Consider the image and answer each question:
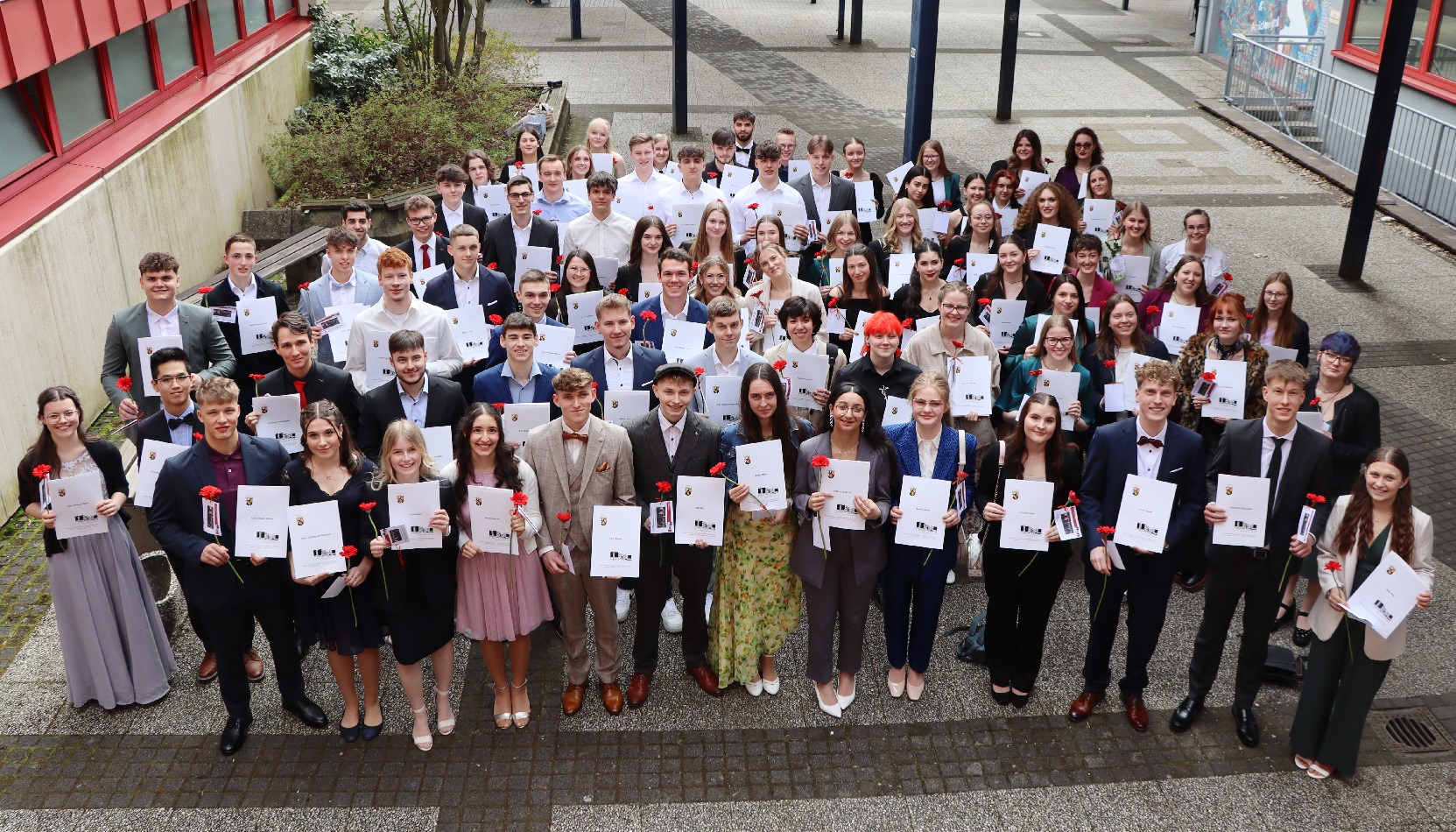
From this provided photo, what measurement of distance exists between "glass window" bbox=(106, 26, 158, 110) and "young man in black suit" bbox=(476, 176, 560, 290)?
5.13 m

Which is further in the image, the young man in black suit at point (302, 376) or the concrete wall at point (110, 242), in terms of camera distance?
the concrete wall at point (110, 242)

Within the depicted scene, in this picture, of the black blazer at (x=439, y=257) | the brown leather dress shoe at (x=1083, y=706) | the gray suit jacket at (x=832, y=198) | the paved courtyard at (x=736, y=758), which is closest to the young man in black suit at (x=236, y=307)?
the black blazer at (x=439, y=257)

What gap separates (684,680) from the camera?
7.34 meters

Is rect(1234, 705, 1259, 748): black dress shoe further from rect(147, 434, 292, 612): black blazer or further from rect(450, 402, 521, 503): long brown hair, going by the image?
rect(147, 434, 292, 612): black blazer

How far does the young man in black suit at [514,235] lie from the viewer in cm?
1005

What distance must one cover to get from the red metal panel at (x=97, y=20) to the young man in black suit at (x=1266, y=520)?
11.0 m

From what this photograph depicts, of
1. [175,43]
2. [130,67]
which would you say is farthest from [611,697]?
[175,43]

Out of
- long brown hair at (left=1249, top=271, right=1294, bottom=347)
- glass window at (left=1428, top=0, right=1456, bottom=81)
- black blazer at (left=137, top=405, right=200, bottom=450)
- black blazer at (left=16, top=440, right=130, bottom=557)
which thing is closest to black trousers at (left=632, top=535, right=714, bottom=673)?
black blazer at (left=137, top=405, right=200, bottom=450)

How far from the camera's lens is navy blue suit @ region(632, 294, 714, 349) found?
8469 mm

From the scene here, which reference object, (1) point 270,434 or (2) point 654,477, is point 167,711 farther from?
(2) point 654,477

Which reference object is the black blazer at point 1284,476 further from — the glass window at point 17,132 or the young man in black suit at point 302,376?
the glass window at point 17,132

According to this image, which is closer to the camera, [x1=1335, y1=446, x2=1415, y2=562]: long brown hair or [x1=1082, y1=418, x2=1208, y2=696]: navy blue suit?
[x1=1335, y1=446, x2=1415, y2=562]: long brown hair

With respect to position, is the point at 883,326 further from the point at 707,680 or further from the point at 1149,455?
the point at 707,680

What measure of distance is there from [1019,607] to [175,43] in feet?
41.4
